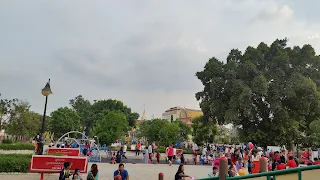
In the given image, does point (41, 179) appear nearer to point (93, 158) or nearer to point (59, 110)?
point (93, 158)

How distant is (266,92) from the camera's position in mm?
32812

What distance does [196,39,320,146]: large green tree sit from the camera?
3359 cm

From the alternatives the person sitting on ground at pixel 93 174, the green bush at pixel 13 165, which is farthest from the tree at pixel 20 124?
the person sitting on ground at pixel 93 174

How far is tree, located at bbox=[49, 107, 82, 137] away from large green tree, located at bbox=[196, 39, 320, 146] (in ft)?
129

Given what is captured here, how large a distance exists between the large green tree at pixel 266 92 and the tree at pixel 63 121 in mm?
39224

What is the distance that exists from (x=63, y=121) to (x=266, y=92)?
48.5m

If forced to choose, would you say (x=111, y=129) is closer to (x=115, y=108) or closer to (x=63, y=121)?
(x=63, y=121)

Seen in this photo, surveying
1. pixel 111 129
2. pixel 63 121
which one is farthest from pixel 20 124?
pixel 63 121

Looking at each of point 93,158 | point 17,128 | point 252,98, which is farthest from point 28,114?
point 252,98

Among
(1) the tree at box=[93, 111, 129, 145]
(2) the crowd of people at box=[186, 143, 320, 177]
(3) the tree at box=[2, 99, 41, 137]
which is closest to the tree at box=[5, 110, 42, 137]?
(3) the tree at box=[2, 99, 41, 137]

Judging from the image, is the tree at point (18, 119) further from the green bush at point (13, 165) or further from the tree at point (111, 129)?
the green bush at point (13, 165)

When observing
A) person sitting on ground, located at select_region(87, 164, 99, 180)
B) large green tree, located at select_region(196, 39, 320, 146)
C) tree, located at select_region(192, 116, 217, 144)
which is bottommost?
person sitting on ground, located at select_region(87, 164, 99, 180)

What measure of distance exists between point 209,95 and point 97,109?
4442 centimetres

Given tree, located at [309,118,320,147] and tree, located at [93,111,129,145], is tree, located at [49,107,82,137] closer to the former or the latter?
tree, located at [93,111,129,145]
